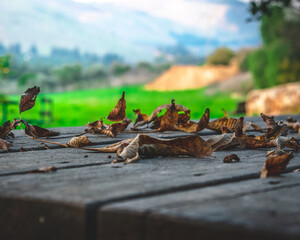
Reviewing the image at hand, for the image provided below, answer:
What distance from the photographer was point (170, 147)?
1.31 metres

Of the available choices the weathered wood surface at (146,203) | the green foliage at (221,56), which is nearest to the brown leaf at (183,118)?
the weathered wood surface at (146,203)

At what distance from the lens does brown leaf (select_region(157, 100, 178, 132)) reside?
6.35 feet

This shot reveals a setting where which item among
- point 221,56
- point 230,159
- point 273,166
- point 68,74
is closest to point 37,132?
point 230,159

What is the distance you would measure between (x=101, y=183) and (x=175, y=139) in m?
0.48

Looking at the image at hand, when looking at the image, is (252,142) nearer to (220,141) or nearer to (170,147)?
(220,141)

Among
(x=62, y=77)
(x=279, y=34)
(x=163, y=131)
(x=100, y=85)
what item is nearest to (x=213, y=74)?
(x=100, y=85)

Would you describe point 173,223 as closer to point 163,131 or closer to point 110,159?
point 110,159

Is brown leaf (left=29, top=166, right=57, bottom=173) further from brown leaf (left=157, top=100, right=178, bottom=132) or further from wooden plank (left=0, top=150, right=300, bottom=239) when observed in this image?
brown leaf (left=157, top=100, right=178, bottom=132)

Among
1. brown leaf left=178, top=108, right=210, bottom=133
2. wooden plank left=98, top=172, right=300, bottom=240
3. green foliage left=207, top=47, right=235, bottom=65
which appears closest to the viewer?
wooden plank left=98, top=172, right=300, bottom=240

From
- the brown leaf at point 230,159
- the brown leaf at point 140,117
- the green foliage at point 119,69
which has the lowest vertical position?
the brown leaf at point 230,159

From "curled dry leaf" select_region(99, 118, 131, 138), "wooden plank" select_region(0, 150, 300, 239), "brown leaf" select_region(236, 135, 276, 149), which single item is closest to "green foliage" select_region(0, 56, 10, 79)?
"curled dry leaf" select_region(99, 118, 131, 138)

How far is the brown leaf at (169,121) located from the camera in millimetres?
1936

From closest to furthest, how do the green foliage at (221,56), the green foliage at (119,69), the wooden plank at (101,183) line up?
the wooden plank at (101,183) → the green foliage at (119,69) → the green foliage at (221,56)

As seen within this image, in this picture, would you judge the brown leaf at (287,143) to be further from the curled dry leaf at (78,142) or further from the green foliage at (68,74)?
the green foliage at (68,74)
